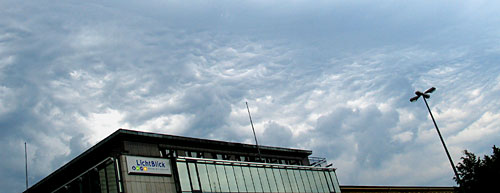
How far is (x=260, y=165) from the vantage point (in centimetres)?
4197

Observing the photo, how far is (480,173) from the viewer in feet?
123

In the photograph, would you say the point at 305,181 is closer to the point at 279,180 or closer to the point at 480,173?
the point at 279,180

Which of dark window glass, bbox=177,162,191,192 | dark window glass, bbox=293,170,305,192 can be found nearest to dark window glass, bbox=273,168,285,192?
dark window glass, bbox=293,170,305,192

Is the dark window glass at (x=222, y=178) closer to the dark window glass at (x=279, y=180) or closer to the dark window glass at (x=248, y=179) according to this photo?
the dark window glass at (x=248, y=179)

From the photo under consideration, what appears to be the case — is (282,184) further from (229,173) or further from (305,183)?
(229,173)

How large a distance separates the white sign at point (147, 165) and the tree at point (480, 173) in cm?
2652

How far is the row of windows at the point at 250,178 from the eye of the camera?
34.9m

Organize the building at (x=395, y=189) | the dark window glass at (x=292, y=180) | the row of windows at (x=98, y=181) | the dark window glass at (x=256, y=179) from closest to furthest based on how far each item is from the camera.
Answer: the row of windows at (x=98, y=181) → the dark window glass at (x=256, y=179) → the dark window glass at (x=292, y=180) → the building at (x=395, y=189)

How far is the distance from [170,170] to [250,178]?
8968 mm

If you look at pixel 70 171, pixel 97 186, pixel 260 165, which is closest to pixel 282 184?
pixel 260 165

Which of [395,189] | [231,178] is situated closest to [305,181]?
[231,178]

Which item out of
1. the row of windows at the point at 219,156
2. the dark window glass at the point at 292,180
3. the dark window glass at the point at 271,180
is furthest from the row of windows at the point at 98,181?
the dark window glass at the point at 292,180

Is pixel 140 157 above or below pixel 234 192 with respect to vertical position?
above

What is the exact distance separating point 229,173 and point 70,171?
17.0m
